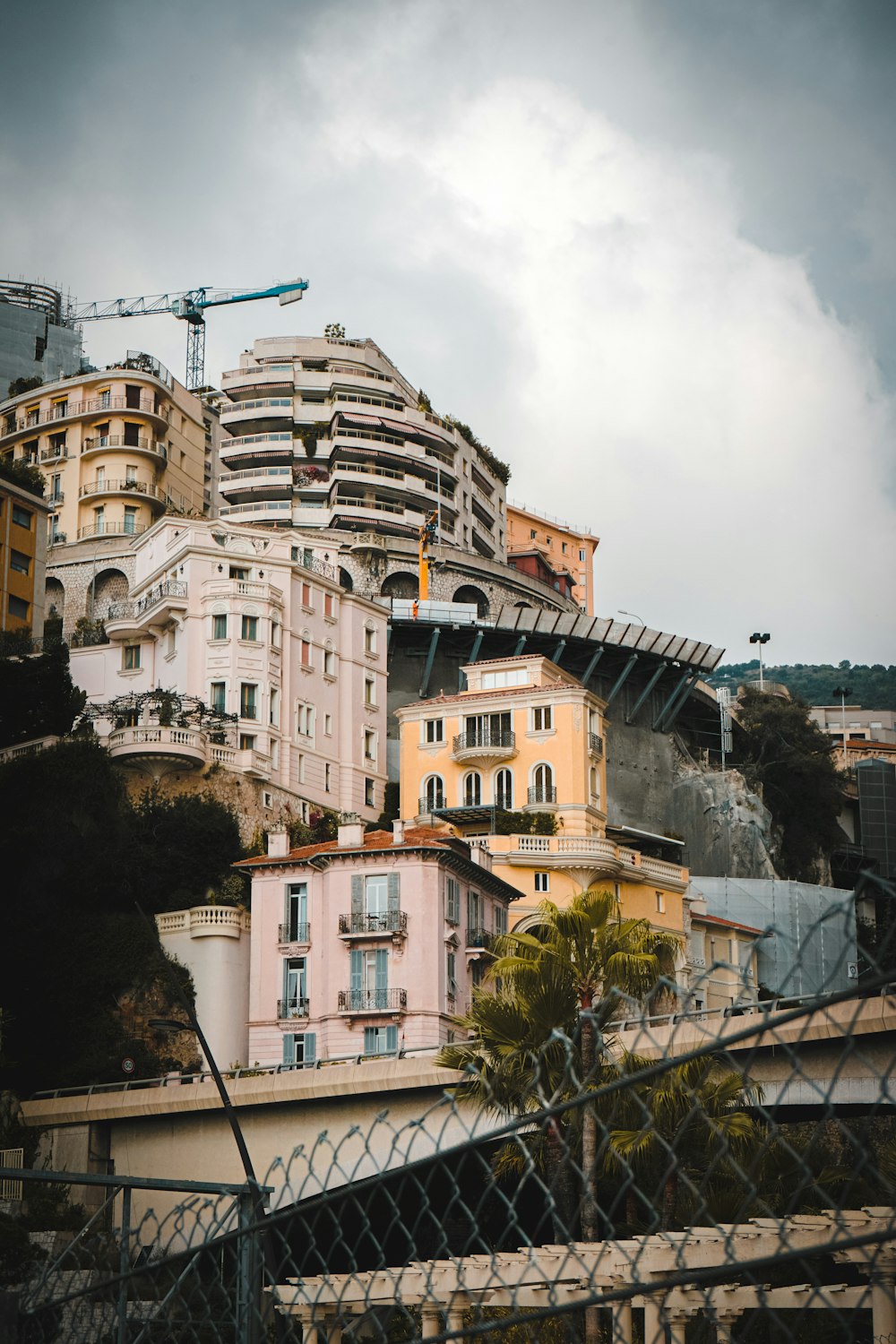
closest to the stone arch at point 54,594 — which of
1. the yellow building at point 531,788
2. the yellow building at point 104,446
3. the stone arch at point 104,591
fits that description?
the stone arch at point 104,591

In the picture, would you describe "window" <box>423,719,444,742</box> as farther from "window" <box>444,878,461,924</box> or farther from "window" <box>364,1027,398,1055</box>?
"window" <box>364,1027,398,1055</box>

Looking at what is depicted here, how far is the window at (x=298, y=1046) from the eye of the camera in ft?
185

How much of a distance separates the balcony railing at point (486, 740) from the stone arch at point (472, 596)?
29.0 m

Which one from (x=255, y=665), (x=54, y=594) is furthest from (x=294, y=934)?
(x=54, y=594)

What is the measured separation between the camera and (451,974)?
57656 mm

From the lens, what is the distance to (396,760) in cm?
8900

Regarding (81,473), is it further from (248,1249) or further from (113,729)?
(248,1249)

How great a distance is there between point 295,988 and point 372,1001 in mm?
3143

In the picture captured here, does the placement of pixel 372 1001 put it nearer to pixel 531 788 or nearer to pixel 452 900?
pixel 452 900

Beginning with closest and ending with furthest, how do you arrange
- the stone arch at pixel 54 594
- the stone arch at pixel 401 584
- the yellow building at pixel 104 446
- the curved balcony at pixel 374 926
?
1. the curved balcony at pixel 374 926
2. the stone arch at pixel 54 594
3. the stone arch at pixel 401 584
4. the yellow building at pixel 104 446

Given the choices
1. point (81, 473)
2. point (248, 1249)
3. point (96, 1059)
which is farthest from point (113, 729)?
point (248, 1249)

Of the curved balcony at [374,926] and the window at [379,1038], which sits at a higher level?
the curved balcony at [374,926]

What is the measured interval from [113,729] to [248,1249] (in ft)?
218

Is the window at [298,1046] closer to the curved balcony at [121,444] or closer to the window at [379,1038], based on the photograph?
the window at [379,1038]
